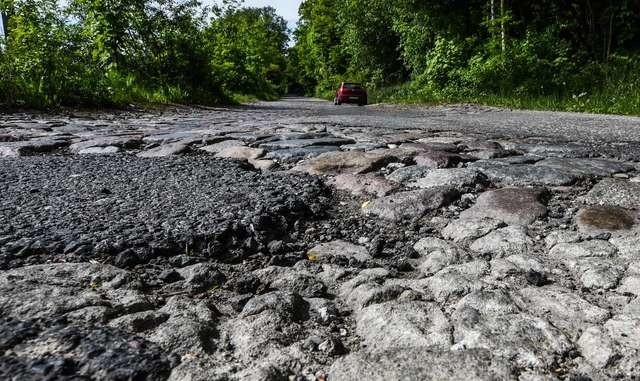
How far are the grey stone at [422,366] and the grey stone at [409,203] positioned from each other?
2.84ft

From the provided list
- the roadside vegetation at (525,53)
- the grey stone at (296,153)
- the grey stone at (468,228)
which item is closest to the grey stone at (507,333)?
the grey stone at (468,228)

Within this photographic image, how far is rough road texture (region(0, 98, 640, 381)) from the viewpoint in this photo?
818 millimetres

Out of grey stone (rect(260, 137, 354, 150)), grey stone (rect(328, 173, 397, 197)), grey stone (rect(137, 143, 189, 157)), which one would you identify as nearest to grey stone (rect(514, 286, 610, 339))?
grey stone (rect(328, 173, 397, 197))

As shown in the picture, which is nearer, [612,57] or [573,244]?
[573,244]

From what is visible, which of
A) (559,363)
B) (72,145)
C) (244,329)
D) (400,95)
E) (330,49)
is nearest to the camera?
(559,363)

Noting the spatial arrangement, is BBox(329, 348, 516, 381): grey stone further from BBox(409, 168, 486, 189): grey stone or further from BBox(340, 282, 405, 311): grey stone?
BBox(409, 168, 486, 189): grey stone

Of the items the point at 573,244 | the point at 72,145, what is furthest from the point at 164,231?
the point at 72,145

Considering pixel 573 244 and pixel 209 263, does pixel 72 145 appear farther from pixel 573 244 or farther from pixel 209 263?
pixel 573 244

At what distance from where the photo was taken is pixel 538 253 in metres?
1.29

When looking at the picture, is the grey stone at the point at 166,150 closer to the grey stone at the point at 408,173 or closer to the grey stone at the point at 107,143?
the grey stone at the point at 107,143

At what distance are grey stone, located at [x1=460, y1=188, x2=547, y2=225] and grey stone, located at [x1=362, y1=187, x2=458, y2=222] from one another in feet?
0.38

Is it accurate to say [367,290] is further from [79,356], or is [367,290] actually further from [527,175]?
[527,175]

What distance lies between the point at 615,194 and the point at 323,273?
124cm

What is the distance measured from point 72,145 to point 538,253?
333 cm
